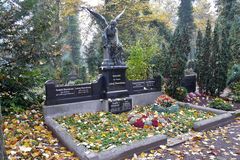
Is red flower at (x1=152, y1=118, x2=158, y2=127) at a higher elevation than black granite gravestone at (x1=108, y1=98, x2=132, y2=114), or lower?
lower

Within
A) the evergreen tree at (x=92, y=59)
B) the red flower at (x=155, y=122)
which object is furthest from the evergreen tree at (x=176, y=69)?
the evergreen tree at (x=92, y=59)

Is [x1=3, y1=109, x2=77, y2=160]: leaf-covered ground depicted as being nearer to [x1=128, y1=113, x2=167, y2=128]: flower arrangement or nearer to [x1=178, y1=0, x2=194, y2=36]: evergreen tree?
[x1=128, y1=113, x2=167, y2=128]: flower arrangement

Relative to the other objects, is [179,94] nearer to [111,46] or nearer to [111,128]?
[111,46]

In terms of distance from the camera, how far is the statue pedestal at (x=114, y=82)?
26.0 feet

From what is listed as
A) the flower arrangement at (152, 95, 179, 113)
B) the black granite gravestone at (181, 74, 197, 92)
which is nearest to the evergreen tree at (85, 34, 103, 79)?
the black granite gravestone at (181, 74, 197, 92)

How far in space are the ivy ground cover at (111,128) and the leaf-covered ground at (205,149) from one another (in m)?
0.55

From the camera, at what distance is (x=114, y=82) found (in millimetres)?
8109

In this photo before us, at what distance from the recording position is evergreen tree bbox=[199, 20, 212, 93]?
36.9ft

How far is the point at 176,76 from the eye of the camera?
10125 mm

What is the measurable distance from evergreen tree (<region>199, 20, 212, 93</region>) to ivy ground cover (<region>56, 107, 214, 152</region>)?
12.0ft

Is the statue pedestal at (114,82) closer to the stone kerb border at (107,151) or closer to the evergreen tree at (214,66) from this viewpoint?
the stone kerb border at (107,151)

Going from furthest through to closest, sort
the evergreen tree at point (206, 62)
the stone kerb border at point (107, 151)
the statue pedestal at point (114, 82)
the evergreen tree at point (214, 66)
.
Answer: the evergreen tree at point (206, 62) < the evergreen tree at point (214, 66) < the statue pedestal at point (114, 82) < the stone kerb border at point (107, 151)

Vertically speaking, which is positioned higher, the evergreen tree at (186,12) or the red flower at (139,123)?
the evergreen tree at (186,12)

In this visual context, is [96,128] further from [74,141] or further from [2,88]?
[2,88]
